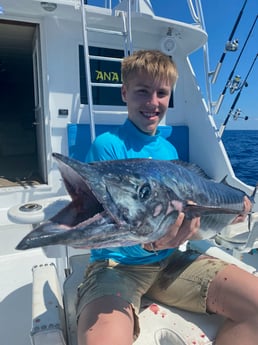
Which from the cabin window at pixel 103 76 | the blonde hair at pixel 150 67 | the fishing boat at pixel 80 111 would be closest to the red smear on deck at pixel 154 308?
the fishing boat at pixel 80 111

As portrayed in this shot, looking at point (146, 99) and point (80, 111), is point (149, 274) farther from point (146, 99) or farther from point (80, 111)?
point (80, 111)

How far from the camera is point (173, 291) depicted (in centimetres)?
177

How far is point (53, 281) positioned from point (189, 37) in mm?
3816

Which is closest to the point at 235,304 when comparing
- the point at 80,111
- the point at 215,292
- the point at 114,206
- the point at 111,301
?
the point at 215,292

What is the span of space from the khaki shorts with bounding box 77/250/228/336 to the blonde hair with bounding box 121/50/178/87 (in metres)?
1.03

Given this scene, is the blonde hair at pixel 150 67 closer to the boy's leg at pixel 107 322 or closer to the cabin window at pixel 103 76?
the boy's leg at pixel 107 322

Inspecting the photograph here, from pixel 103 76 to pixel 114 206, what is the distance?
143 inches

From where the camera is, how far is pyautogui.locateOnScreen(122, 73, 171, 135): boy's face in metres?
1.81

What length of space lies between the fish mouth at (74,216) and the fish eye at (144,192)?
0.15m

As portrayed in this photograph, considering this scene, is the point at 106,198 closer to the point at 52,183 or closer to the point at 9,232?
the point at 9,232

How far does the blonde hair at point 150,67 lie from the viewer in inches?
70.8

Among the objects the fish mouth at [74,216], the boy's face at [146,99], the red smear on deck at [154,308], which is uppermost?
the boy's face at [146,99]

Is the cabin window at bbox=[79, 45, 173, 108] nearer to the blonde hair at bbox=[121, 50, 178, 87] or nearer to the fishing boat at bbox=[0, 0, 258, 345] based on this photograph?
the fishing boat at bbox=[0, 0, 258, 345]

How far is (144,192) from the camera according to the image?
1.22 metres
